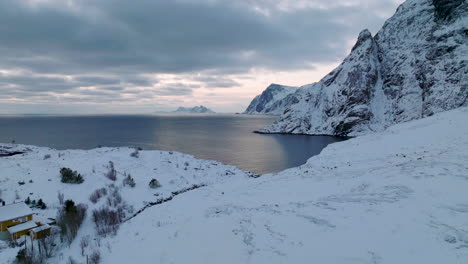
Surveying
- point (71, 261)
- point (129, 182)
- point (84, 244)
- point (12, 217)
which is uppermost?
point (12, 217)

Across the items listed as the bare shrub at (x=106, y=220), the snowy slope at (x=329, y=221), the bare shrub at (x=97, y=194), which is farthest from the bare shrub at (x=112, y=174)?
the snowy slope at (x=329, y=221)

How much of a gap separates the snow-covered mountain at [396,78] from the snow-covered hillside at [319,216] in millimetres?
65214

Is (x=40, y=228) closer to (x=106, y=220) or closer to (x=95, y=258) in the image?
(x=106, y=220)

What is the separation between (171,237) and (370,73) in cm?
11791

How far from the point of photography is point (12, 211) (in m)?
16.1

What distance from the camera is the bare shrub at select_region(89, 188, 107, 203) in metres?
22.1

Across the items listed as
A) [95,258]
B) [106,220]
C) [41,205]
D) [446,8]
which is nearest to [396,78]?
[446,8]

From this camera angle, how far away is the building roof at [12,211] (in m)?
15.6

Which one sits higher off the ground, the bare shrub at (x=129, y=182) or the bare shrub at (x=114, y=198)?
the bare shrub at (x=129, y=182)

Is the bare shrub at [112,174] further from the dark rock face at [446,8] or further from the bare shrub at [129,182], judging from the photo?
the dark rock face at [446,8]

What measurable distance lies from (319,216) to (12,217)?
1970 centimetres

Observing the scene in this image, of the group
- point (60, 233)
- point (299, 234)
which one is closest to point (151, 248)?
point (299, 234)

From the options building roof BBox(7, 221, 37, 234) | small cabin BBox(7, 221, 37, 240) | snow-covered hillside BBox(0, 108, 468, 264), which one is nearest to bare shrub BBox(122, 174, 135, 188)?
snow-covered hillside BBox(0, 108, 468, 264)

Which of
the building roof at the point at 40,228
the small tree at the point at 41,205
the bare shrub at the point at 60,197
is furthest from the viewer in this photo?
the bare shrub at the point at 60,197
